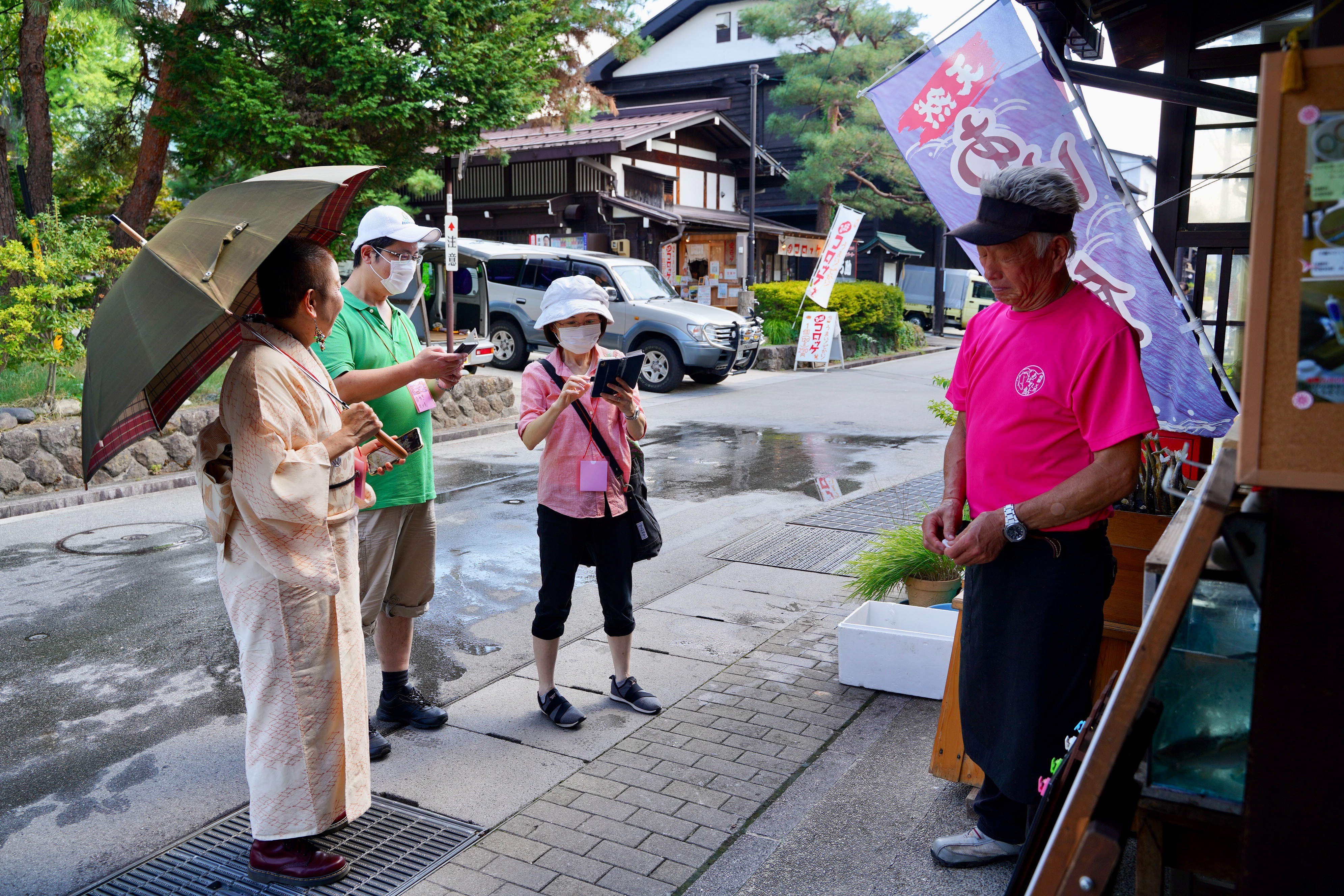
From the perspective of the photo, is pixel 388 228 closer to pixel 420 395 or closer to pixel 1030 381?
pixel 420 395

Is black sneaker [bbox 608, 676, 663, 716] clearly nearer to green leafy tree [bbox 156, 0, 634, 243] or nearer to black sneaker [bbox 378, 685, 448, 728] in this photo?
black sneaker [bbox 378, 685, 448, 728]

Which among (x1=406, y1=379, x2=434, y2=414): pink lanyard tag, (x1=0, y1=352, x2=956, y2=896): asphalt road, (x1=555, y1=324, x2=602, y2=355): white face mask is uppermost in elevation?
(x1=555, y1=324, x2=602, y2=355): white face mask

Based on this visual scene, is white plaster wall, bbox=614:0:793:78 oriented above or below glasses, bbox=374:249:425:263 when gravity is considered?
above

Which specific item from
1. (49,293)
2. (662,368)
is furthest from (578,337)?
(662,368)

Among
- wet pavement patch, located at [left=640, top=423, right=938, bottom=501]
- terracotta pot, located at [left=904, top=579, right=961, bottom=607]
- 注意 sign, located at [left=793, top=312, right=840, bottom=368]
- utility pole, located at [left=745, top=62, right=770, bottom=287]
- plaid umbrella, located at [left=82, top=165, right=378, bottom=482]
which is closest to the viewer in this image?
plaid umbrella, located at [left=82, top=165, right=378, bottom=482]

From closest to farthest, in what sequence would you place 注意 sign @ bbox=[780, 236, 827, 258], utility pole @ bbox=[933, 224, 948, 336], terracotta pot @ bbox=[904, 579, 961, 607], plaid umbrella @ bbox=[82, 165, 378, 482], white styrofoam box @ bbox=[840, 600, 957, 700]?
plaid umbrella @ bbox=[82, 165, 378, 482] → white styrofoam box @ bbox=[840, 600, 957, 700] → terracotta pot @ bbox=[904, 579, 961, 607] → 注意 sign @ bbox=[780, 236, 827, 258] → utility pole @ bbox=[933, 224, 948, 336]

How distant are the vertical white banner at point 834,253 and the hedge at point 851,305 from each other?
102 cm

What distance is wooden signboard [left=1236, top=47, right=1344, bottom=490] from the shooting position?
129 centimetres

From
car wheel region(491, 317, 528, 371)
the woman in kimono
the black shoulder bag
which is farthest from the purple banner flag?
car wheel region(491, 317, 528, 371)

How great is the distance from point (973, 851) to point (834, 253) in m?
17.1

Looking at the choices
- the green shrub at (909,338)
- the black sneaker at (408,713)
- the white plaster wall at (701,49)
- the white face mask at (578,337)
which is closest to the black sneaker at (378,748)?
the black sneaker at (408,713)

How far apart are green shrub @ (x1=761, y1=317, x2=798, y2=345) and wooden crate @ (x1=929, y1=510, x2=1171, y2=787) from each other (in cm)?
1779

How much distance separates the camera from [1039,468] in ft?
8.16

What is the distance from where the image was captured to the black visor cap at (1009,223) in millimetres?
2422
